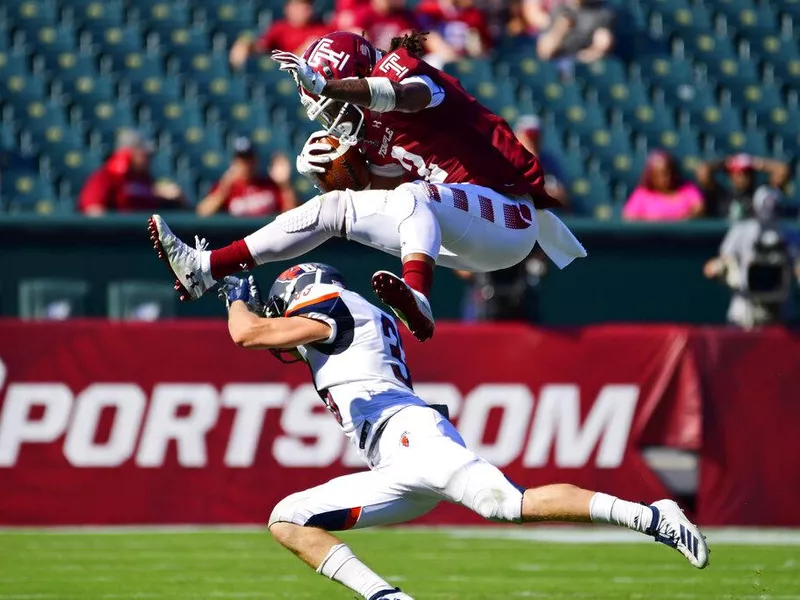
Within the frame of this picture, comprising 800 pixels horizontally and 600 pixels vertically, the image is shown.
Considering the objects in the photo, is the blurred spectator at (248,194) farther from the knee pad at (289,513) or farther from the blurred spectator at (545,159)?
the knee pad at (289,513)

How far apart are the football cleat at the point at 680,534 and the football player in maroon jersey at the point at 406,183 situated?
4.07 ft

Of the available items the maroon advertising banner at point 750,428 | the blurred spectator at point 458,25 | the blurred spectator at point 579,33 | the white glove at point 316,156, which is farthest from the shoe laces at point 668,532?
the blurred spectator at point 579,33

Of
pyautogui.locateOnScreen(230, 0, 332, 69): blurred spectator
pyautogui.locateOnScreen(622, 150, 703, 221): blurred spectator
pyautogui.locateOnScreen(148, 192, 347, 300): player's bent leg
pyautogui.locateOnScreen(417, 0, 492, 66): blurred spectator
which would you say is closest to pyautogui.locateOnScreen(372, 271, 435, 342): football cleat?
pyautogui.locateOnScreen(148, 192, 347, 300): player's bent leg

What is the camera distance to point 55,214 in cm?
1161

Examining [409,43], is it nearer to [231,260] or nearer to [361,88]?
[361,88]


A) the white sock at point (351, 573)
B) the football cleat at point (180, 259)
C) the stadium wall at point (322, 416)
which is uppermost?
the football cleat at point (180, 259)

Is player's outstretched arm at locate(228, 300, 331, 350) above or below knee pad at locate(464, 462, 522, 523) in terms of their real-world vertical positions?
above

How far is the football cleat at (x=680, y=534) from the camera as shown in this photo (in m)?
5.76

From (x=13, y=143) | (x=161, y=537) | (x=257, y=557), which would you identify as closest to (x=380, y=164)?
(x=257, y=557)

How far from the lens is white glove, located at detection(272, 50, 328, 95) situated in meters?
5.93

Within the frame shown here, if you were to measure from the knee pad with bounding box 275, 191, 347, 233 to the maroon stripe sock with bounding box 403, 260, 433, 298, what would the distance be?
0.45 m

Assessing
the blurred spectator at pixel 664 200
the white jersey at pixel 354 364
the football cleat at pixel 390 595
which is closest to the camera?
the football cleat at pixel 390 595

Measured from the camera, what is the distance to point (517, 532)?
422 inches

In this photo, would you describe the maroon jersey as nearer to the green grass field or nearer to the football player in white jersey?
the football player in white jersey
